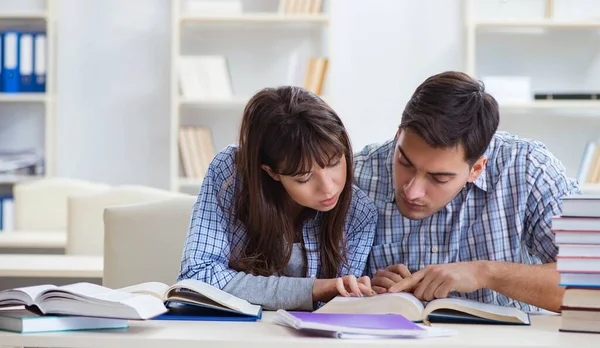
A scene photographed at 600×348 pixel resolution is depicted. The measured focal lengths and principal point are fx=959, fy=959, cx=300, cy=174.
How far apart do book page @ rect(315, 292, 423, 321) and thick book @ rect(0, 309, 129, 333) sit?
0.34m

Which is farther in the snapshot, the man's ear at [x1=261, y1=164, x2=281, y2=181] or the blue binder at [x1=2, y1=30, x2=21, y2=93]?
the blue binder at [x1=2, y1=30, x2=21, y2=93]

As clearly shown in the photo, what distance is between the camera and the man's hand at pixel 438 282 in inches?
65.9

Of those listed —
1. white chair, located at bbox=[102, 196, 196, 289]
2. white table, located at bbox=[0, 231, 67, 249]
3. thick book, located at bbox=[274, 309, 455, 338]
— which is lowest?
white table, located at bbox=[0, 231, 67, 249]

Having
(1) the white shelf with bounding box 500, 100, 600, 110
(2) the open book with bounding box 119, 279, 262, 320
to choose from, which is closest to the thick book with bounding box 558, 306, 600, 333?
(2) the open book with bounding box 119, 279, 262, 320

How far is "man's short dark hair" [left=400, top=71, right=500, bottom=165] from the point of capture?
1.82 meters

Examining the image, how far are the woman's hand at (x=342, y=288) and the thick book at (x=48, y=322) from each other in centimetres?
43

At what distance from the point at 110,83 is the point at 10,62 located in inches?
19.5

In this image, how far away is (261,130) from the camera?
1848mm

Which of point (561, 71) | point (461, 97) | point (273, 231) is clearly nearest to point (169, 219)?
point (273, 231)

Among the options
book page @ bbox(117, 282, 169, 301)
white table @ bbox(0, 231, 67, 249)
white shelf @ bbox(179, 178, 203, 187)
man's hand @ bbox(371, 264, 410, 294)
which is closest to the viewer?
book page @ bbox(117, 282, 169, 301)

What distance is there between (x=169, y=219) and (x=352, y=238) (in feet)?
1.74

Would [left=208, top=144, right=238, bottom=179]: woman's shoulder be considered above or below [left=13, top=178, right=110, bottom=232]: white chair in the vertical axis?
above

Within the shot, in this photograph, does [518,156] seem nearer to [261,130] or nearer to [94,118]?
[261,130]

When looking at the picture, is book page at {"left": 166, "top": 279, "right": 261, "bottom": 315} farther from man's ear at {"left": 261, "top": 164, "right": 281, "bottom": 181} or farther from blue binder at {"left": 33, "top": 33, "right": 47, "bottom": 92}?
blue binder at {"left": 33, "top": 33, "right": 47, "bottom": 92}
